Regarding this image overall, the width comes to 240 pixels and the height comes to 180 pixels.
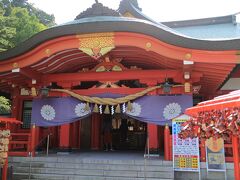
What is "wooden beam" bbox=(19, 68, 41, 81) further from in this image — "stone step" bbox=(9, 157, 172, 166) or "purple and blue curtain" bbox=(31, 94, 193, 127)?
"stone step" bbox=(9, 157, 172, 166)

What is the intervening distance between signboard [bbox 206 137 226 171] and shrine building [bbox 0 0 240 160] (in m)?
1.23

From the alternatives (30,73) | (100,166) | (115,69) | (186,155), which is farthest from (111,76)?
(186,155)

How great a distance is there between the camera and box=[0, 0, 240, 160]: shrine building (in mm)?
8250

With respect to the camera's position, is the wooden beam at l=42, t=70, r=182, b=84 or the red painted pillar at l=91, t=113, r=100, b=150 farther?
the red painted pillar at l=91, t=113, r=100, b=150

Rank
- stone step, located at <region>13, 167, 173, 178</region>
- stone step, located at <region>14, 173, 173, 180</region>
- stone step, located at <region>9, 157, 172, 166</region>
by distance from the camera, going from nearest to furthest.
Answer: stone step, located at <region>13, 167, 173, 178</region>, stone step, located at <region>14, 173, 173, 180</region>, stone step, located at <region>9, 157, 172, 166</region>

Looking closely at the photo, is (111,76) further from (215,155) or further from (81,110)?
(215,155)

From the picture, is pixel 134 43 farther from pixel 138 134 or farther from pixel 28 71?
pixel 138 134

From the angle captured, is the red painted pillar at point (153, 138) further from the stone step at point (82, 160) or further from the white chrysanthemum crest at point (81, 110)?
the white chrysanthemum crest at point (81, 110)

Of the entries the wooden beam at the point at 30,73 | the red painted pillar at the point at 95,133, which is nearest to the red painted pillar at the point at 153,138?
the red painted pillar at the point at 95,133

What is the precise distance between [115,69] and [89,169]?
3709mm

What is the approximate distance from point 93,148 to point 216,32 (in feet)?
35.2

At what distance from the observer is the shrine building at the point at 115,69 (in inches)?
325

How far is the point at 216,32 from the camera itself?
17.4 m

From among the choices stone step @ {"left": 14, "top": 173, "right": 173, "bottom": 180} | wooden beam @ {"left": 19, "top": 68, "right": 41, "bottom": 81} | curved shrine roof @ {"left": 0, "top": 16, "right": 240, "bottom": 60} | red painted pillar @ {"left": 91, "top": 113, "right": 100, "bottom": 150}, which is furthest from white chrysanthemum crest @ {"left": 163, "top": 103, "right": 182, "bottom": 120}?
red painted pillar @ {"left": 91, "top": 113, "right": 100, "bottom": 150}
